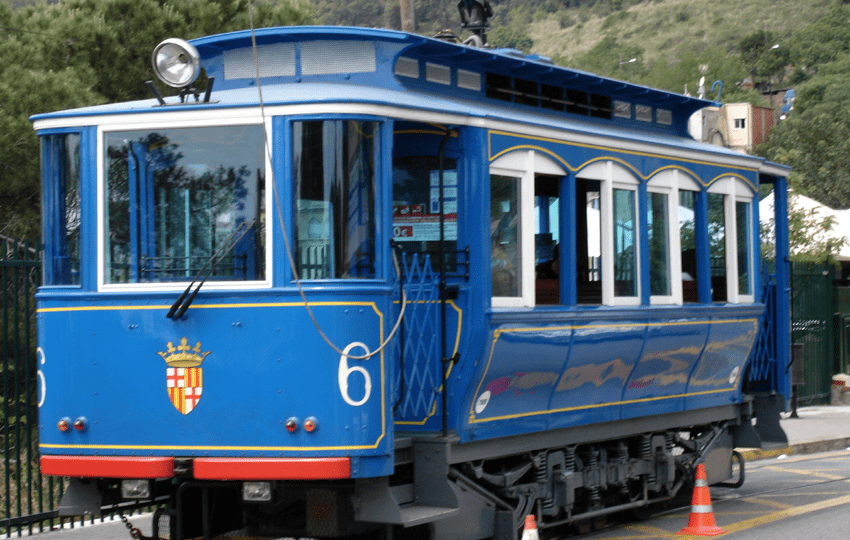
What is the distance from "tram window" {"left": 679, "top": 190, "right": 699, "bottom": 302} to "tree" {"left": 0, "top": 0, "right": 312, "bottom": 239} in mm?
8514

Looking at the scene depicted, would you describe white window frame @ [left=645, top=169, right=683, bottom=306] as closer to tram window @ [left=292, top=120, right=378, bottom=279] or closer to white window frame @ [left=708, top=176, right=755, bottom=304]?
white window frame @ [left=708, top=176, right=755, bottom=304]

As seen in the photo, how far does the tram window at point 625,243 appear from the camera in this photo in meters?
8.88

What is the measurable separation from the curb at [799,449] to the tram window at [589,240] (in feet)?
19.9

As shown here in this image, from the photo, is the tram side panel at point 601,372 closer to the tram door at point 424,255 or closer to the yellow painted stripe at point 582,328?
the yellow painted stripe at point 582,328

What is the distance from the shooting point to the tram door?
7215 millimetres

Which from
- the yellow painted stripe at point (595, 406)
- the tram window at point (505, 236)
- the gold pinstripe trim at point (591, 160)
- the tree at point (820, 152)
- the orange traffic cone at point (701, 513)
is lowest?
the orange traffic cone at point (701, 513)

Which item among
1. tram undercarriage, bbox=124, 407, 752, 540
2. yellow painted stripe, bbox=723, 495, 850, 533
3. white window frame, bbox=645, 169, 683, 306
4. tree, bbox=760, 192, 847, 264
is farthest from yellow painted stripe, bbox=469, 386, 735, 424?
tree, bbox=760, 192, 847, 264

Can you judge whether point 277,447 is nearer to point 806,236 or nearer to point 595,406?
point 595,406

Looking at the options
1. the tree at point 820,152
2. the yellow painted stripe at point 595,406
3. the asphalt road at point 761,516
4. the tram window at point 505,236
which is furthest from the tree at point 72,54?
the tree at point 820,152

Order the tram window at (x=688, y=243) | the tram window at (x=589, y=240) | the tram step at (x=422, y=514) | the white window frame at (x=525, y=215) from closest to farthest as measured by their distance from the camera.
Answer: the tram step at (x=422, y=514) → the white window frame at (x=525, y=215) → the tram window at (x=589, y=240) → the tram window at (x=688, y=243)

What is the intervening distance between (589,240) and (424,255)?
169cm

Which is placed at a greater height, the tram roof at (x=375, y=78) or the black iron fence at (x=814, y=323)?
the tram roof at (x=375, y=78)

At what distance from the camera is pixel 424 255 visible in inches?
300

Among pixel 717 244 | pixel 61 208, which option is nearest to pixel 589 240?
pixel 717 244
